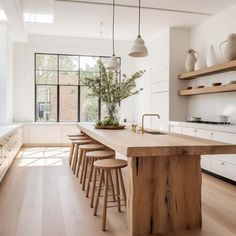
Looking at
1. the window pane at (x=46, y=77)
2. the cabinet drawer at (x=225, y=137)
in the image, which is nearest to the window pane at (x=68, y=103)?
the window pane at (x=46, y=77)

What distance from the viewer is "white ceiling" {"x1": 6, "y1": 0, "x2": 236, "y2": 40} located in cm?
502

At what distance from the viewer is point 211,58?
205 inches

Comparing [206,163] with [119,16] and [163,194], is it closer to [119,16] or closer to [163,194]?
[163,194]

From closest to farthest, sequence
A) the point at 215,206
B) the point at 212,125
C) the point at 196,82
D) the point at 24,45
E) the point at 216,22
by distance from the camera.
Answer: the point at 215,206 < the point at 212,125 < the point at 216,22 < the point at 196,82 < the point at 24,45

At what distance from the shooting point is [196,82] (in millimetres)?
6109

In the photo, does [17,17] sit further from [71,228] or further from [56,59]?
[71,228]

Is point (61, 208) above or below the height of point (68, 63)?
below

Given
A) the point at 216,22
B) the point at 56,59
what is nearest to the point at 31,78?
the point at 56,59

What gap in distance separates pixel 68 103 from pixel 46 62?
139cm

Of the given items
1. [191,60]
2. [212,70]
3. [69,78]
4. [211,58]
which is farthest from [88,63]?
[212,70]

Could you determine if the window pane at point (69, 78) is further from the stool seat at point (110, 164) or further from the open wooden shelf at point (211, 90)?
the stool seat at point (110, 164)

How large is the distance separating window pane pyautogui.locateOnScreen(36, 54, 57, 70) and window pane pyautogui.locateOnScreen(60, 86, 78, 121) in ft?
2.32

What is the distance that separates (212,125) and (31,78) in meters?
5.54

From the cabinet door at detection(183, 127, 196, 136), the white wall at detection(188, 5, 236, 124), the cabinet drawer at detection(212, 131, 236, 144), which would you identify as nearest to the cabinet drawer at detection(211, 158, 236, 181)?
the cabinet drawer at detection(212, 131, 236, 144)
